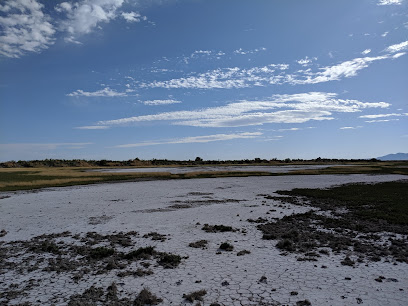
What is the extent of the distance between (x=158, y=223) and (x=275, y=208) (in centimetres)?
1002

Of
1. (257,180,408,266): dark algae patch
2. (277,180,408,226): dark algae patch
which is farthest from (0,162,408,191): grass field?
(257,180,408,266): dark algae patch

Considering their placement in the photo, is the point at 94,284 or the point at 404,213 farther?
the point at 404,213

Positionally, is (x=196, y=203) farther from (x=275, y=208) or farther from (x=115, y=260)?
(x=115, y=260)

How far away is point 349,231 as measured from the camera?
16266mm

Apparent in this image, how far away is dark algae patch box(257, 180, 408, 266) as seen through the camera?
12758 mm

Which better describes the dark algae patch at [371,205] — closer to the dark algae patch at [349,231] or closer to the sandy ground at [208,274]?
the dark algae patch at [349,231]

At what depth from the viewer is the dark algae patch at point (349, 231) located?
502 inches

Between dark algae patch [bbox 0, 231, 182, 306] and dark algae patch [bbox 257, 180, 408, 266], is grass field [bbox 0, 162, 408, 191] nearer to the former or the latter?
dark algae patch [bbox 0, 231, 182, 306]

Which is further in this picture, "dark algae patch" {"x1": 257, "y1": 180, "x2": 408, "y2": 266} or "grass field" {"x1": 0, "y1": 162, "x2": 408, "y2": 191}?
"grass field" {"x1": 0, "y1": 162, "x2": 408, "y2": 191}

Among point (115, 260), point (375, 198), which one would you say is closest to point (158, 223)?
point (115, 260)

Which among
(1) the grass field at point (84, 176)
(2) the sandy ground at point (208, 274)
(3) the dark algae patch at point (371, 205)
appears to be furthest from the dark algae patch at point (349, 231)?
(1) the grass field at point (84, 176)

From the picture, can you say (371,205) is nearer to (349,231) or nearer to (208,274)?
(349,231)

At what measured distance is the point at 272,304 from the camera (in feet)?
27.4

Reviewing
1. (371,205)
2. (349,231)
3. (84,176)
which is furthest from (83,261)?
(84,176)
